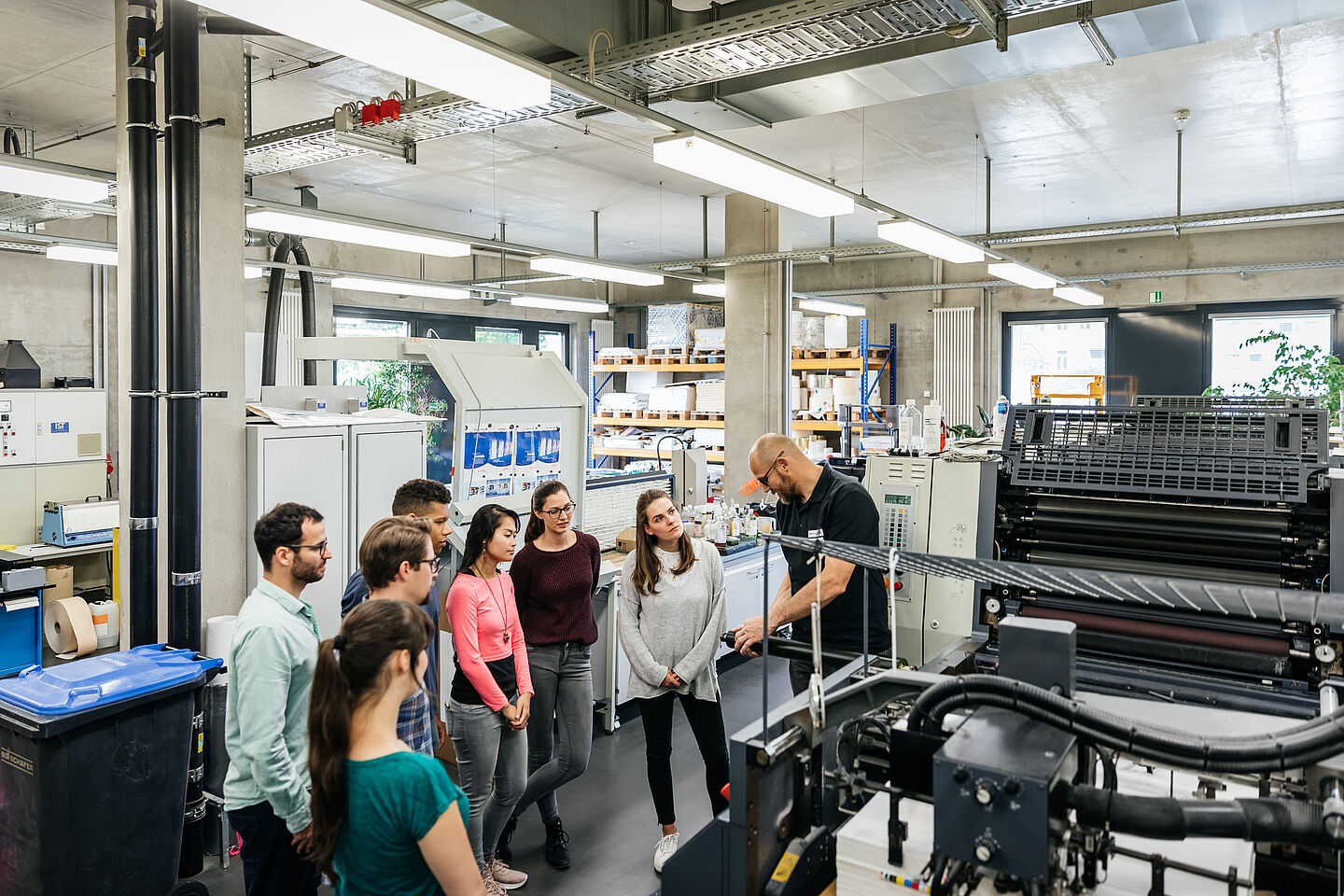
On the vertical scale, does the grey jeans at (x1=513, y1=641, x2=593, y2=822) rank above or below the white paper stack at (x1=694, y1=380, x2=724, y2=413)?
below

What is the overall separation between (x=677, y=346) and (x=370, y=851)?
9.41 meters

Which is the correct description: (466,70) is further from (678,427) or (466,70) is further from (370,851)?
(678,427)

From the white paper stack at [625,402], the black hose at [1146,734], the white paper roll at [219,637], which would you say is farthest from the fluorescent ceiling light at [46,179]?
the white paper stack at [625,402]

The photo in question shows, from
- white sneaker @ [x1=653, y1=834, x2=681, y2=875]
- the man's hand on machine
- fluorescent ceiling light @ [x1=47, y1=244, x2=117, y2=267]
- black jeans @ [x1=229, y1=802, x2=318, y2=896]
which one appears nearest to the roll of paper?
fluorescent ceiling light @ [x1=47, y1=244, x2=117, y2=267]

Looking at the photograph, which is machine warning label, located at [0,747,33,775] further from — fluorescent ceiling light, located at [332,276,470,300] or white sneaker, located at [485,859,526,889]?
fluorescent ceiling light, located at [332,276,470,300]

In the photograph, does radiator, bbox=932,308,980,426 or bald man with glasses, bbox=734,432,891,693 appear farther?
radiator, bbox=932,308,980,426

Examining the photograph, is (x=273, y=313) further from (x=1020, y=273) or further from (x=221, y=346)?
(x=1020, y=273)

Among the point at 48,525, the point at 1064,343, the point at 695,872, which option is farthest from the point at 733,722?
the point at 1064,343

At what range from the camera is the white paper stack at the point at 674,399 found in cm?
1049

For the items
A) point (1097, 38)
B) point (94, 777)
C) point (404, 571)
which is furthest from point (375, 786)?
point (1097, 38)

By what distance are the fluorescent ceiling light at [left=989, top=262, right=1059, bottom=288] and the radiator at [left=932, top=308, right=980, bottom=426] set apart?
139 inches

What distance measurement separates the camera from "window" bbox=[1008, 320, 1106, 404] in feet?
37.2

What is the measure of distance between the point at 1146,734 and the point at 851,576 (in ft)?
6.45

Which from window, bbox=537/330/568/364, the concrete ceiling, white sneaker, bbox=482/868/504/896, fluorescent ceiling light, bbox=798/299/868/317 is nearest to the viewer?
white sneaker, bbox=482/868/504/896
